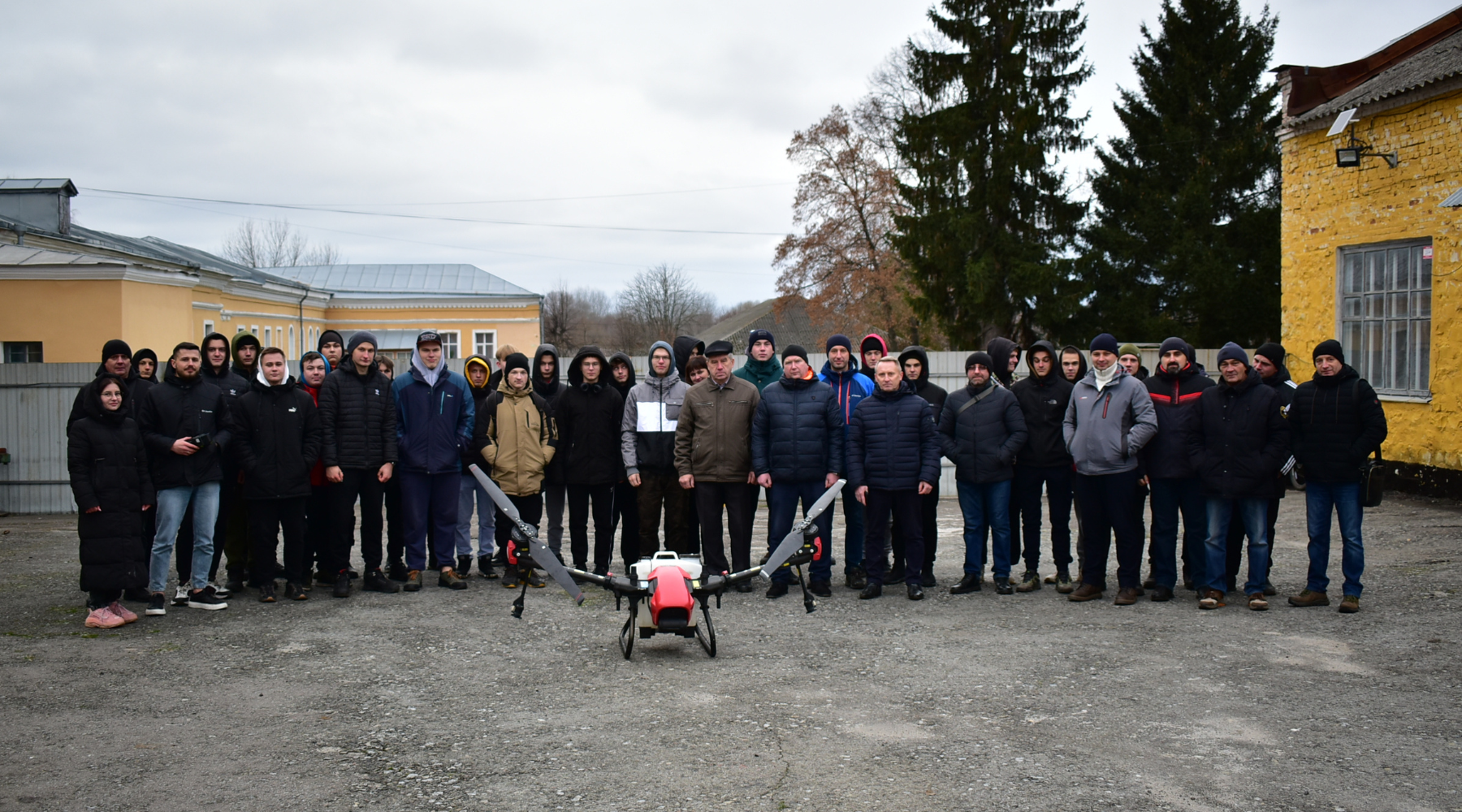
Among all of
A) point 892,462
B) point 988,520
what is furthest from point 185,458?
point 988,520

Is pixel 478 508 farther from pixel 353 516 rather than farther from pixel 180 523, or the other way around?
pixel 180 523

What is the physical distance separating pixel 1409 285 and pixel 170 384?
45.6ft

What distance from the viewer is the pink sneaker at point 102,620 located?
728 centimetres

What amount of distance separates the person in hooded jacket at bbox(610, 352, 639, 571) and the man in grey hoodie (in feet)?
11.6

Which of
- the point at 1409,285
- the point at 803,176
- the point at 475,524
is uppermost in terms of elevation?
the point at 803,176

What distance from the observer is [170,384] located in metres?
7.82

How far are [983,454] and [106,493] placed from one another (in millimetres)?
6294

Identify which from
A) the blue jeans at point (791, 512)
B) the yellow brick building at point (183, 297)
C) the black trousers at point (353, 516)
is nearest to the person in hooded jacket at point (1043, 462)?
the blue jeans at point (791, 512)

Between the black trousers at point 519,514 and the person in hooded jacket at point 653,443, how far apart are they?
84 centimetres

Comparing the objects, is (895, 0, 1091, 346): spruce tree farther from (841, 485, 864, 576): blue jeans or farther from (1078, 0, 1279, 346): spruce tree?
(841, 485, 864, 576): blue jeans

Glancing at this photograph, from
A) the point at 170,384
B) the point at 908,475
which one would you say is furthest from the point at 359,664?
the point at 908,475

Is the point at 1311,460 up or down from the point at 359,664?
up

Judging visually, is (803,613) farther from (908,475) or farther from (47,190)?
(47,190)

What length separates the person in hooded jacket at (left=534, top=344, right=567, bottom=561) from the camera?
29.0 feet
